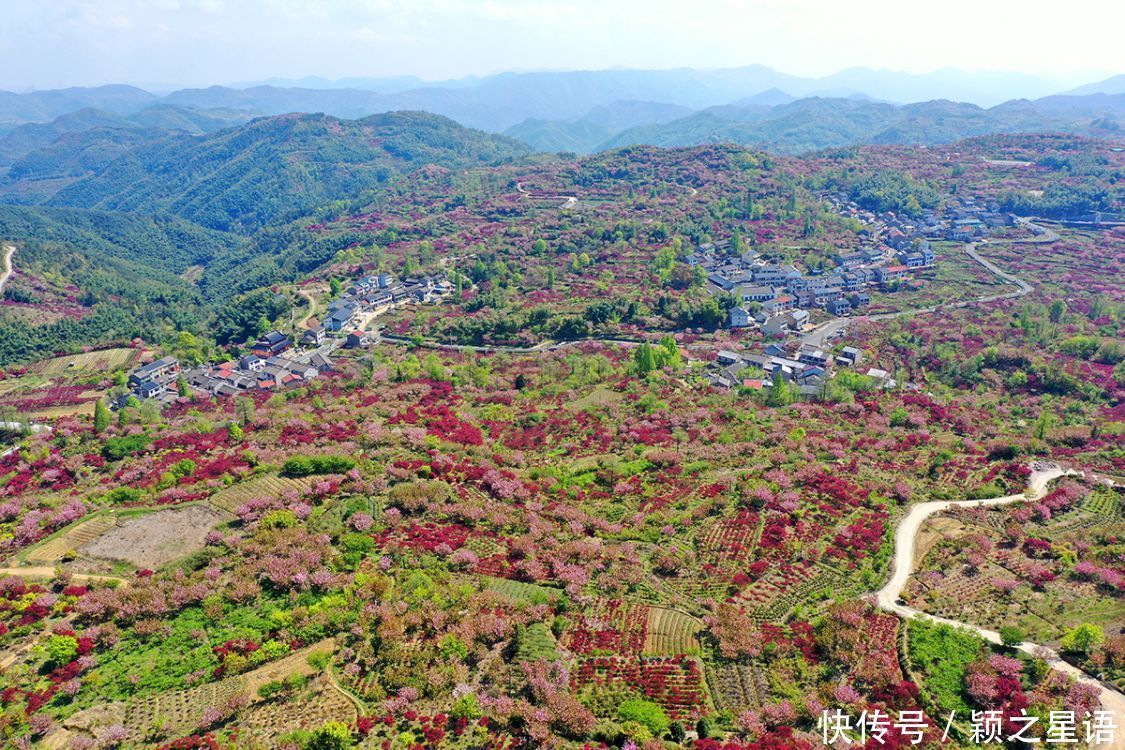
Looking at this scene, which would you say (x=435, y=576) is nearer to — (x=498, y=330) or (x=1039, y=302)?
(x=498, y=330)

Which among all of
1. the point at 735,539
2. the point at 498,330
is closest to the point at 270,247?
the point at 498,330

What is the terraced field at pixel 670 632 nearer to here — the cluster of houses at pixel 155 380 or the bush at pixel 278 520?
the bush at pixel 278 520

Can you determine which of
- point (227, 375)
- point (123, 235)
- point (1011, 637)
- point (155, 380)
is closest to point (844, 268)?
point (1011, 637)

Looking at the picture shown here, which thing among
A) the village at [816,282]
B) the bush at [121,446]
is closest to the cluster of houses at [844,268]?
the village at [816,282]

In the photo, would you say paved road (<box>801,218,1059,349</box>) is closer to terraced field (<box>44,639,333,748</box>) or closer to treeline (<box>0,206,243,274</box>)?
terraced field (<box>44,639,333,748</box>)

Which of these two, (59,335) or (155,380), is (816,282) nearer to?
(155,380)

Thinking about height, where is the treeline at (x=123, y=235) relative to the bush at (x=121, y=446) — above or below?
above
